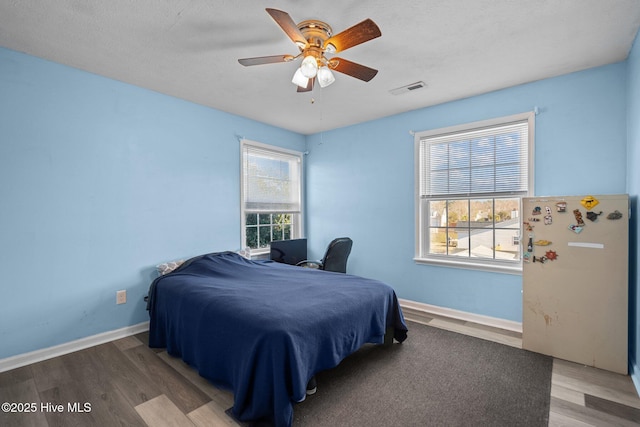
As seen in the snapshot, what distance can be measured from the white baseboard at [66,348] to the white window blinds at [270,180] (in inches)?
73.2

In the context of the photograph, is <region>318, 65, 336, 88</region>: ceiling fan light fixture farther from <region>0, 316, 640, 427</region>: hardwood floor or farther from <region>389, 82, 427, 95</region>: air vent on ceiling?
<region>0, 316, 640, 427</region>: hardwood floor

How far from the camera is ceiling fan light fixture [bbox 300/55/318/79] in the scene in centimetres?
192

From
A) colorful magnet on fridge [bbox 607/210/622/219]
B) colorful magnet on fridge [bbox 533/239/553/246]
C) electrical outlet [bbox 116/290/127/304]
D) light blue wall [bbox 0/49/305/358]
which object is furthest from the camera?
electrical outlet [bbox 116/290/127/304]

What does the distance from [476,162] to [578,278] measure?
1497mm

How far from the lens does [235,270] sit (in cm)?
306

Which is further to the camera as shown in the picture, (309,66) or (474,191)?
(474,191)

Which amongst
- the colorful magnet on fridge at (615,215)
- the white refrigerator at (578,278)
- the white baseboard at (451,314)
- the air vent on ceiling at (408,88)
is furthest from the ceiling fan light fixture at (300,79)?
the white baseboard at (451,314)

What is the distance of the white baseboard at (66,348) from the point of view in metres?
2.34

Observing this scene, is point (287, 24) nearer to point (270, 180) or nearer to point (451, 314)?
point (270, 180)

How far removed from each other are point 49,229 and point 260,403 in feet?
7.71

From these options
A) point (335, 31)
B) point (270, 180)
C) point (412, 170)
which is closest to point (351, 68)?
point (335, 31)

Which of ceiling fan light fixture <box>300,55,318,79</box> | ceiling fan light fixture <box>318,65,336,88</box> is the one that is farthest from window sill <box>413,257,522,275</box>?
ceiling fan light fixture <box>300,55,318,79</box>

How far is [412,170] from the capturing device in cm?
379

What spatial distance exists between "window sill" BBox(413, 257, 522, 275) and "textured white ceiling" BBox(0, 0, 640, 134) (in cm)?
189
